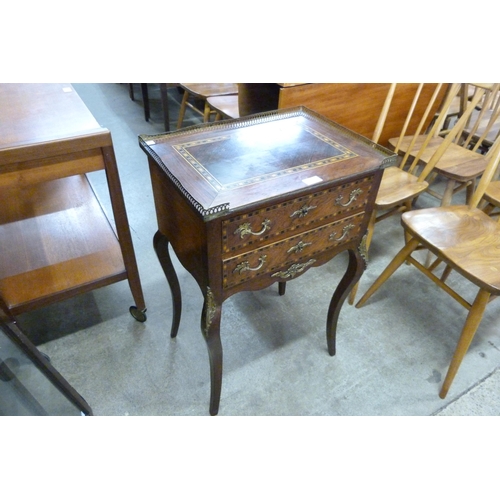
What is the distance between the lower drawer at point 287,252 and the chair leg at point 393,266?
42cm

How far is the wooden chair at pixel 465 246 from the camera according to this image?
1.07 meters

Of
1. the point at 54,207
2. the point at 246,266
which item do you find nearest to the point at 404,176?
the point at 246,266

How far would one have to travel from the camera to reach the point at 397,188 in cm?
144

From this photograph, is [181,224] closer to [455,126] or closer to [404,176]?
[404,176]

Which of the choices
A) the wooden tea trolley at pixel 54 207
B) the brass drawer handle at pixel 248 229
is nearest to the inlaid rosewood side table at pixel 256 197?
the brass drawer handle at pixel 248 229

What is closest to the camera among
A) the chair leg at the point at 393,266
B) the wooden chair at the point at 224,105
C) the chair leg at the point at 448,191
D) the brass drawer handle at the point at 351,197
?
the brass drawer handle at the point at 351,197

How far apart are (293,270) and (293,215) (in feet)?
0.59

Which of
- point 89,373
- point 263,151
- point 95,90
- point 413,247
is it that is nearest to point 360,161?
point 263,151

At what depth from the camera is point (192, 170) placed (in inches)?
31.9

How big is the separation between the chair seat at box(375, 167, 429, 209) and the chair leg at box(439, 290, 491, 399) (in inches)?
18.2

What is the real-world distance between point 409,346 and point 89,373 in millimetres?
1162

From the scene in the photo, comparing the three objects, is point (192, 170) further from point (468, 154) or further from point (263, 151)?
point (468, 154)

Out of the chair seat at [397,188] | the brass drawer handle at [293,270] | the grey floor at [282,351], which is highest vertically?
the brass drawer handle at [293,270]

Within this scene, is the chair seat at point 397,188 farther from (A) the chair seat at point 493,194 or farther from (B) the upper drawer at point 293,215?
(B) the upper drawer at point 293,215
